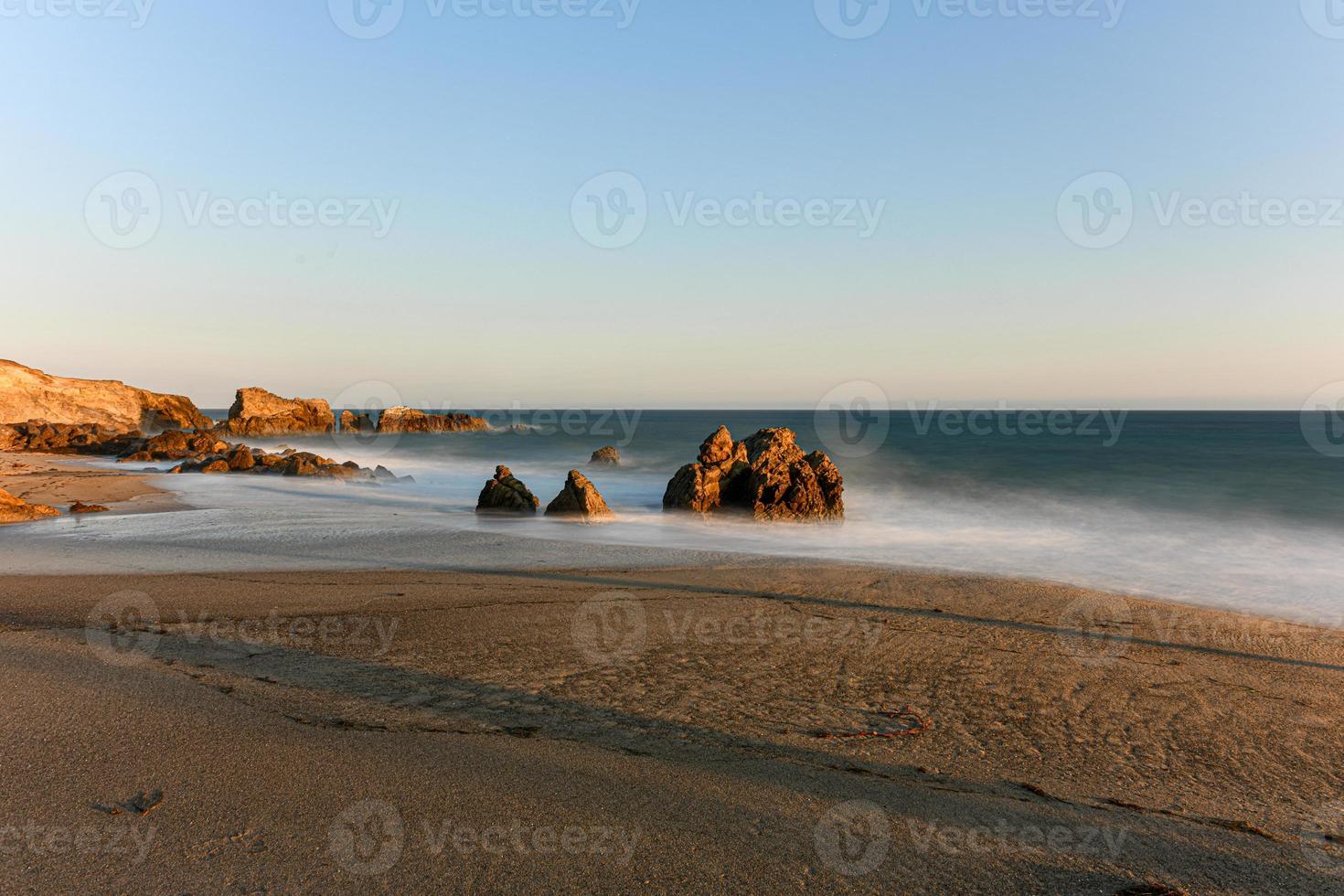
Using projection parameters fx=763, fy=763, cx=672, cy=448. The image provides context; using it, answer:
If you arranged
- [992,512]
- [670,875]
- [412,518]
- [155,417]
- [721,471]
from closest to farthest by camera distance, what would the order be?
[670,875], [412,518], [721,471], [992,512], [155,417]

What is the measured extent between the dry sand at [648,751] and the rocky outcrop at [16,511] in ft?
27.3

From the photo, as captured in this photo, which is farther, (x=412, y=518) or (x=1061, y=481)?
(x=1061, y=481)

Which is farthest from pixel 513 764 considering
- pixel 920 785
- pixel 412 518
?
pixel 412 518

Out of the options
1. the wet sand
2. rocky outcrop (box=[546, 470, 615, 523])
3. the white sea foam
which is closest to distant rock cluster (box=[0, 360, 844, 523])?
rocky outcrop (box=[546, 470, 615, 523])

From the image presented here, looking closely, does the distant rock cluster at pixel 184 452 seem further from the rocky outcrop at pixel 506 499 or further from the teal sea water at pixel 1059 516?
the rocky outcrop at pixel 506 499

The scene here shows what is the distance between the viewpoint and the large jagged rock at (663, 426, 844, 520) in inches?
784

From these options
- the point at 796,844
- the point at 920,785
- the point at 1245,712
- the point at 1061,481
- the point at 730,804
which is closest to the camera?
the point at 796,844

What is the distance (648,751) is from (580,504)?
13.8 metres

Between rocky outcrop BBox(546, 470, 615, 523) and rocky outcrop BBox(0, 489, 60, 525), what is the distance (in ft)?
35.3

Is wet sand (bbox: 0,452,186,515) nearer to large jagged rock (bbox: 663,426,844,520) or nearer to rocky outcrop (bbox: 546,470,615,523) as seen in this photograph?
rocky outcrop (bbox: 546,470,615,523)

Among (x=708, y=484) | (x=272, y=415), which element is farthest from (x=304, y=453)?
(x=272, y=415)

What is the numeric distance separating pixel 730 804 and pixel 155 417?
274ft

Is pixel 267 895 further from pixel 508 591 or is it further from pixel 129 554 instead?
pixel 129 554

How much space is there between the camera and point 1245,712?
6.26 meters
